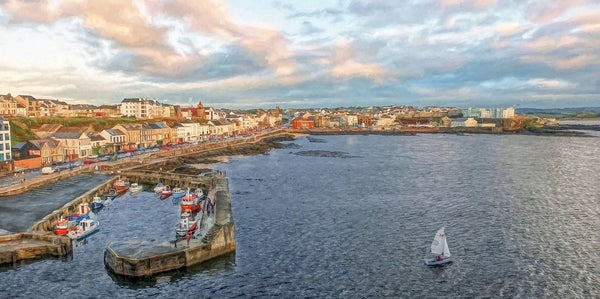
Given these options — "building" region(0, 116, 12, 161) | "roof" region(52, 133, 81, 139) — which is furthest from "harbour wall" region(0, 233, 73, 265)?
"roof" region(52, 133, 81, 139)

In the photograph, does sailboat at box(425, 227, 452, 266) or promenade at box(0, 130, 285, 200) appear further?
promenade at box(0, 130, 285, 200)

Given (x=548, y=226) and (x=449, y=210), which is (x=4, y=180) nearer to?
(x=449, y=210)

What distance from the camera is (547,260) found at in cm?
2578

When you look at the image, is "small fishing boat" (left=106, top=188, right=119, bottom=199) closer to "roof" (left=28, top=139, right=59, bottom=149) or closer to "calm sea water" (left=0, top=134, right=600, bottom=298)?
"calm sea water" (left=0, top=134, right=600, bottom=298)

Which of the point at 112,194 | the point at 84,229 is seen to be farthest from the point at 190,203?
the point at 112,194

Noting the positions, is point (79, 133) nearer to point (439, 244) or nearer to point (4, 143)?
point (4, 143)

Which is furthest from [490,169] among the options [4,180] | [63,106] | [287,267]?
[63,106]

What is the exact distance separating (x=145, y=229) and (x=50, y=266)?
7654 mm

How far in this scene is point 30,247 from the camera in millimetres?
23859

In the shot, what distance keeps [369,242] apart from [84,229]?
20523mm

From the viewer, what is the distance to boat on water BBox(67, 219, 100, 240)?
28.3 meters

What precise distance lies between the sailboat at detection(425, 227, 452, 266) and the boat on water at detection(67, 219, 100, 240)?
2336 centimetres

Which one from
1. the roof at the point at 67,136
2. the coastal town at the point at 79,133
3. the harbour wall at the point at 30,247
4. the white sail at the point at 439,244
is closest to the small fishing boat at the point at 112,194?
the coastal town at the point at 79,133

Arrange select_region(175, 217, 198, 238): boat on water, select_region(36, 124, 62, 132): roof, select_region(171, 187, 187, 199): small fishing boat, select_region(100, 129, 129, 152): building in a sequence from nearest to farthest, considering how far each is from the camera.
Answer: select_region(175, 217, 198, 238): boat on water < select_region(171, 187, 187, 199): small fishing boat < select_region(36, 124, 62, 132): roof < select_region(100, 129, 129, 152): building
